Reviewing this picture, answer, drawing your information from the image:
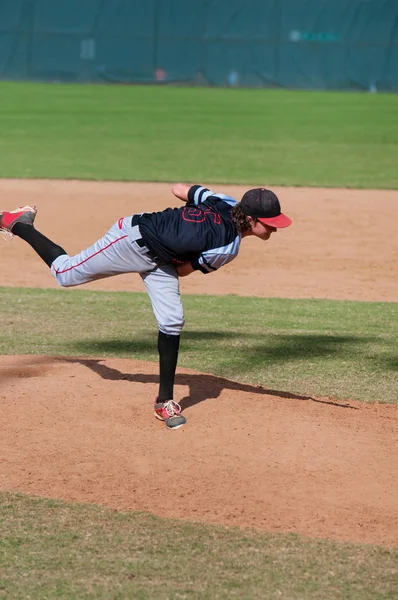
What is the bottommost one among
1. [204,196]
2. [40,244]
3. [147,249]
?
[40,244]

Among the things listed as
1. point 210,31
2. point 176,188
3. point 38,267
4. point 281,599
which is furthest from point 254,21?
point 281,599

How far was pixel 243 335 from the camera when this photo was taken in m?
8.54

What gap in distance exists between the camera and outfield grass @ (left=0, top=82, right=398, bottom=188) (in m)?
19.7

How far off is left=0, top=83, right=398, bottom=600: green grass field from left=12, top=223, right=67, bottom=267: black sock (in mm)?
1624

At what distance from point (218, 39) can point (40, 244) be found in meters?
36.7

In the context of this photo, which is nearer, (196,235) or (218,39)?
(196,235)

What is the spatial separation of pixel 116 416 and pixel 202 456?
2.31 feet

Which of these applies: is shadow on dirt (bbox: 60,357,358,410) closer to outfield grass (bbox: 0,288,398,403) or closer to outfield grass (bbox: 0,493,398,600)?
outfield grass (bbox: 0,288,398,403)

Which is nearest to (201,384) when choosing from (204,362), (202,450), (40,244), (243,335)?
(204,362)

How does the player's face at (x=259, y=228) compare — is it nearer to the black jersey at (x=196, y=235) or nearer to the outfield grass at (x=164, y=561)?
the black jersey at (x=196, y=235)

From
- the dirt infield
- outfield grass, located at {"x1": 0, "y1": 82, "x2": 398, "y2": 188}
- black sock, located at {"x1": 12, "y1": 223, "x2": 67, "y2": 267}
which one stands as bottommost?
outfield grass, located at {"x1": 0, "y1": 82, "x2": 398, "y2": 188}

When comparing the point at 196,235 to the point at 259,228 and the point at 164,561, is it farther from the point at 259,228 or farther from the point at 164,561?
the point at 164,561

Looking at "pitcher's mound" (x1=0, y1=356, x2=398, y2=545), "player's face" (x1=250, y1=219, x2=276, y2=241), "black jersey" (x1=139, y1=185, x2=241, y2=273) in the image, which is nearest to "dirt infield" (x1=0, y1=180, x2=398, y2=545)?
"pitcher's mound" (x1=0, y1=356, x2=398, y2=545)

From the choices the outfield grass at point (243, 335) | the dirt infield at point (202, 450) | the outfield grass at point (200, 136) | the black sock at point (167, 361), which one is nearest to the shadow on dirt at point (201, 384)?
the dirt infield at point (202, 450)
